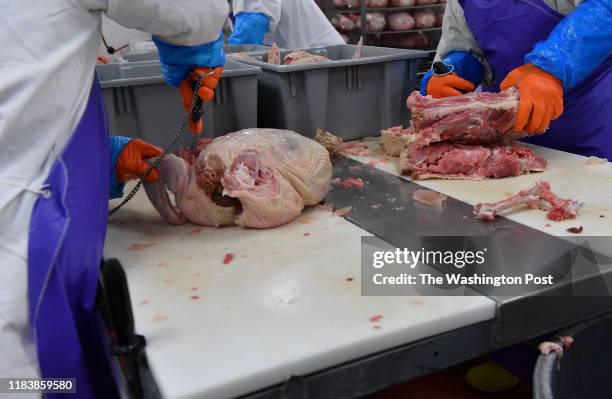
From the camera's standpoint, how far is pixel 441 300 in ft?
3.66

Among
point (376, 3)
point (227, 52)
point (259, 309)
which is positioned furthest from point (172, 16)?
point (376, 3)

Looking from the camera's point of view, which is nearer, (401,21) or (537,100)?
(537,100)

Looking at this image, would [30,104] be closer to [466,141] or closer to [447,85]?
[466,141]

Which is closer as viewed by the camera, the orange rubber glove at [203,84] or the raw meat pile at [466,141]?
the orange rubber glove at [203,84]

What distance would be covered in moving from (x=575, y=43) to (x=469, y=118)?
0.42 meters

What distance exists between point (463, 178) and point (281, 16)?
3176 mm

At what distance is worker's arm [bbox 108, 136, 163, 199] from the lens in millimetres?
1630

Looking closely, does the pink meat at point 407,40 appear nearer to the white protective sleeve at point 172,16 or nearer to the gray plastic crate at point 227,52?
the gray plastic crate at point 227,52

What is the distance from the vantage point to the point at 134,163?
1.63m

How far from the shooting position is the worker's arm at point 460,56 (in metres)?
2.29

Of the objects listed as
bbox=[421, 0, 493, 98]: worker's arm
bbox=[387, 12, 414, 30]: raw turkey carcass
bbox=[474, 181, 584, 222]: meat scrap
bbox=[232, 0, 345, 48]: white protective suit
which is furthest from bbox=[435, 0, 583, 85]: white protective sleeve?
bbox=[387, 12, 414, 30]: raw turkey carcass

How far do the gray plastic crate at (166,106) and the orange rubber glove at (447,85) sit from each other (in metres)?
0.71

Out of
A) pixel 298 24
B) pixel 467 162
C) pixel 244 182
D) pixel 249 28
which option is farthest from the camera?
pixel 298 24

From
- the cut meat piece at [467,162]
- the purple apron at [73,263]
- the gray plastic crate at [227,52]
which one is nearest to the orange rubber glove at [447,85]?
the cut meat piece at [467,162]
